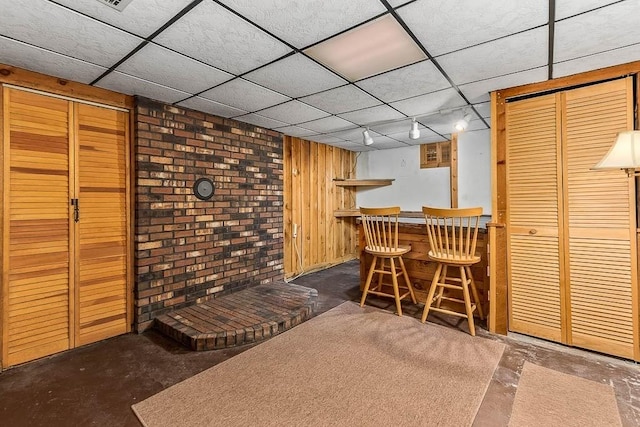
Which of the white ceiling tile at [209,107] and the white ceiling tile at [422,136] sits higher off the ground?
the white ceiling tile at [422,136]

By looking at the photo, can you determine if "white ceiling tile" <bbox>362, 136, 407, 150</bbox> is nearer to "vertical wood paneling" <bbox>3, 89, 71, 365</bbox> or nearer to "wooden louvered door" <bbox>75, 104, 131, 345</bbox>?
"wooden louvered door" <bbox>75, 104, 131, 345</bbox>

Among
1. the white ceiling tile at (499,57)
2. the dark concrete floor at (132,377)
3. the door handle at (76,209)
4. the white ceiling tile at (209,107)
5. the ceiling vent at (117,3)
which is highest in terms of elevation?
the white ceiling tile at (209,107)

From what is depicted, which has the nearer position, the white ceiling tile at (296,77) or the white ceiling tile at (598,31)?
the white ceiling tile at (598,31)

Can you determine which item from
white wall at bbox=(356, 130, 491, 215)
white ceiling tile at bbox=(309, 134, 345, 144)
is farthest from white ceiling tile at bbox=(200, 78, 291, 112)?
white wall at bbox=(356, 130, 491, 215)

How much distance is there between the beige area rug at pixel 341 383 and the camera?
1.72 meters

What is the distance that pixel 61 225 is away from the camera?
2520mm

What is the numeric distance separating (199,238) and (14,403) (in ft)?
6.02

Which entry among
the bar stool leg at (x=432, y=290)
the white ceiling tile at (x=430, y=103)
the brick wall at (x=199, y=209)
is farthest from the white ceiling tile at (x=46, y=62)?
the bar stool leg at (x=432, y=290)

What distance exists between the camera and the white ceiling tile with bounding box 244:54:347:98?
2256 mm

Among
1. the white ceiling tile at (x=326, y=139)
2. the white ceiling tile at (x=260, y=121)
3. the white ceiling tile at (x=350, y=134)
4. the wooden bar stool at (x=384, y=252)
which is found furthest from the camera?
the white ceiling tile at (x=326, y=139)

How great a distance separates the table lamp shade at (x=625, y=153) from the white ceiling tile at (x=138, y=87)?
3434mm

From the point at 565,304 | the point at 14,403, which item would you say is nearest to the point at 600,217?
the point at 565,304

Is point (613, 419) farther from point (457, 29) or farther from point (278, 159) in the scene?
point (278, 159)

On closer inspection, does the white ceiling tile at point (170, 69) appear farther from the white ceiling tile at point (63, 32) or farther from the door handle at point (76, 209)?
the door handle at point (76, 209)
